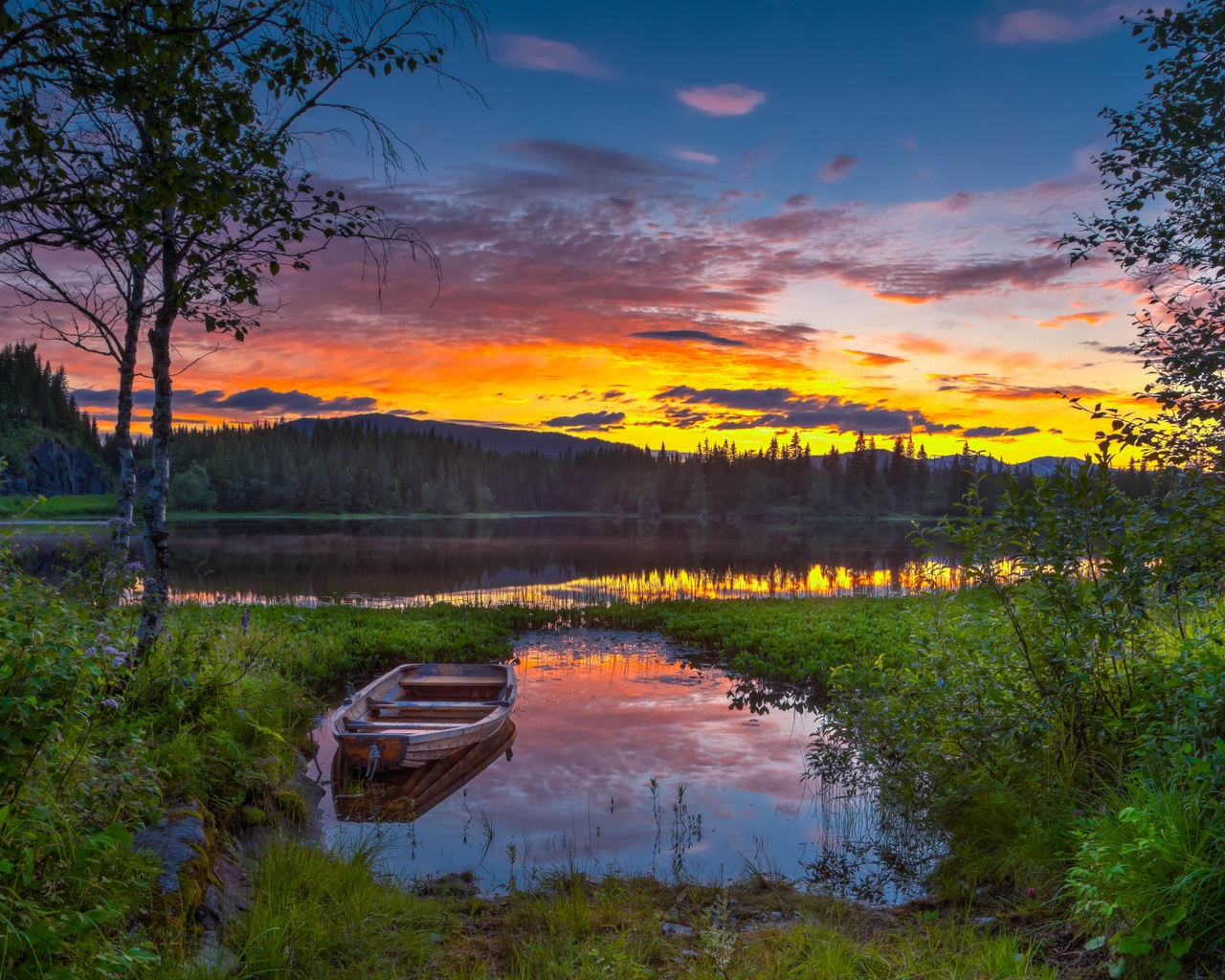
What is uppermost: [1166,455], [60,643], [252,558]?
[1166,455]

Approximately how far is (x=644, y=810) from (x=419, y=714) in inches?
198

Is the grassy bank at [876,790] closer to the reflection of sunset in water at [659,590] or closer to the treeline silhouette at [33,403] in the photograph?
the reflection of sunset in water at [659,590]

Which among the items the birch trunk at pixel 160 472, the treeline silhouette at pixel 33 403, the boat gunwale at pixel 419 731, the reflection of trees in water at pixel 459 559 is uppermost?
the treeline silhouette at pixel 33 403

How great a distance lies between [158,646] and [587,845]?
5850 mm

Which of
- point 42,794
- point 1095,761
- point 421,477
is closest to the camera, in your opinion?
point 42,794

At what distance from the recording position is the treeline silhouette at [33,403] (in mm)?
121250

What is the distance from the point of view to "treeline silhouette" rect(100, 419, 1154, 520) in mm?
124250

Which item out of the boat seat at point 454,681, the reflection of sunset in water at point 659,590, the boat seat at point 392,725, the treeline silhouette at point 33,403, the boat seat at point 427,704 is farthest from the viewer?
the treeline silhouette at point 33,403

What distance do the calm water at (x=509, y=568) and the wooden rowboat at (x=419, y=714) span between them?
6.87m

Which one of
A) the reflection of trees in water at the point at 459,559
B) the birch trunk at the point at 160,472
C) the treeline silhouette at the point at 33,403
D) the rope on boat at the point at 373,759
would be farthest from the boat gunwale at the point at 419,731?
the treeline silhouette at the point at 33,403

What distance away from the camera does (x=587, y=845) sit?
29.7 feet

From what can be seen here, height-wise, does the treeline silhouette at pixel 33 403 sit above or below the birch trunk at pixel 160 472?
above


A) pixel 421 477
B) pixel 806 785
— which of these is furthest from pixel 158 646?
pixel 421 477

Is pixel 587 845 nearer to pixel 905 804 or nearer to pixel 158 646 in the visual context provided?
pixel 905 804
